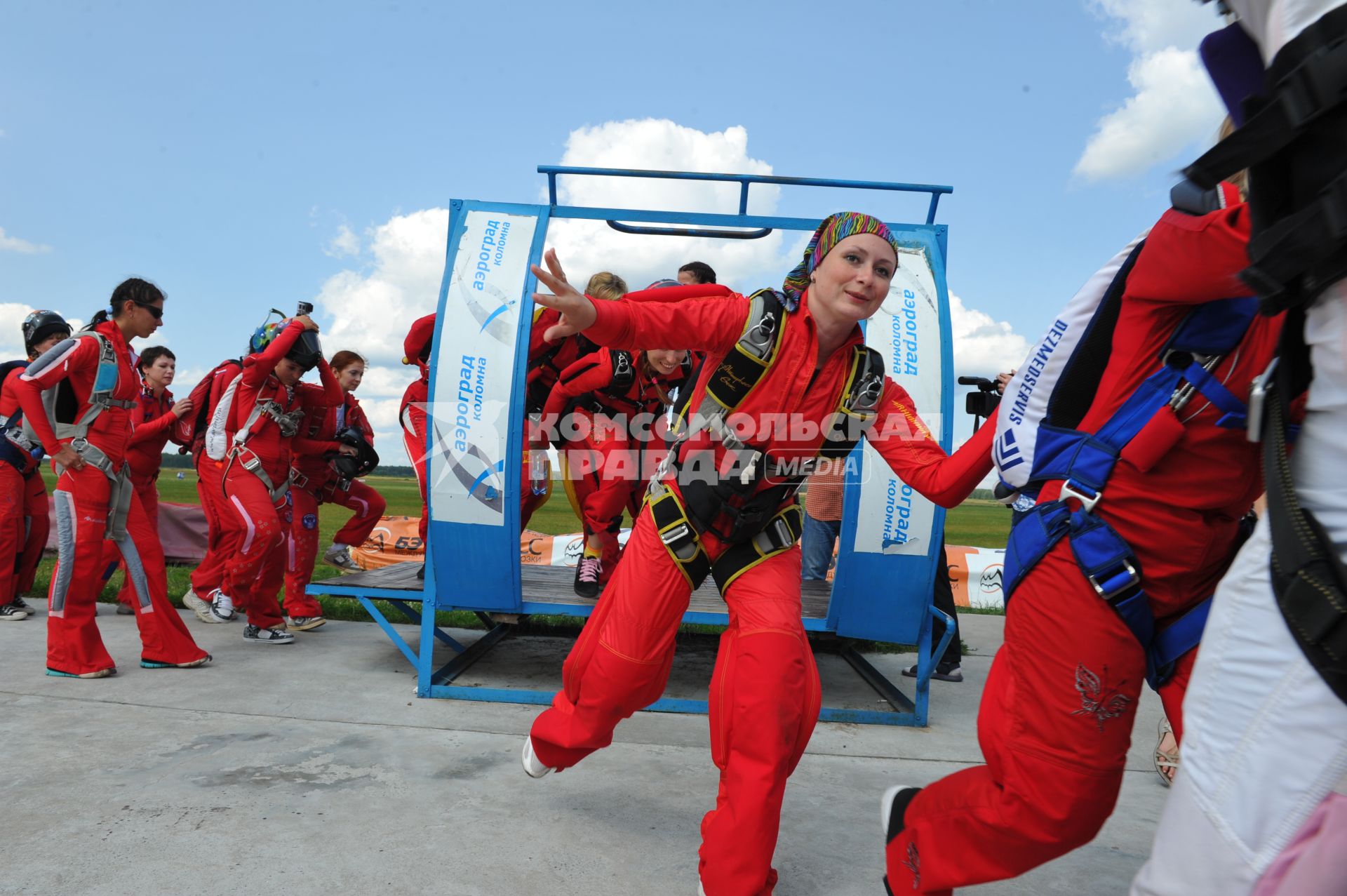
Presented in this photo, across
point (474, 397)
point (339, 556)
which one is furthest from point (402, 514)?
point (474, 397)

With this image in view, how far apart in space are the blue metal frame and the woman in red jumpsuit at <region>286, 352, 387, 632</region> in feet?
7.99

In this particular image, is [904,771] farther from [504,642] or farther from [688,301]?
[504,642]

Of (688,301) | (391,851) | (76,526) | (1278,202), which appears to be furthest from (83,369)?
(1278,202)

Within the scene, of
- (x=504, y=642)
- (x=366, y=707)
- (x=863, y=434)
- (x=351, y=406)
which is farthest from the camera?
(x=351, y=406)

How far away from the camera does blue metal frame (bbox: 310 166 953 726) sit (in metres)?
4.81

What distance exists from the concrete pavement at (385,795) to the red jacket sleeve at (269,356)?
7.10 feet

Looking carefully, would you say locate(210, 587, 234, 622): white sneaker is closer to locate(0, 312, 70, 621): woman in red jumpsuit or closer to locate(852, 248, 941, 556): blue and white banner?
locate(0, 312, 70, 621): woman in red jumpsuit

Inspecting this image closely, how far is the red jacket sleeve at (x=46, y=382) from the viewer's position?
4.84 m

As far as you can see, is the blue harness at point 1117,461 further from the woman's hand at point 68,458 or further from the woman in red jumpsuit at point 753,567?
the woman's hand at point 68,458

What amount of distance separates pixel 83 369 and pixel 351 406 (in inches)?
114

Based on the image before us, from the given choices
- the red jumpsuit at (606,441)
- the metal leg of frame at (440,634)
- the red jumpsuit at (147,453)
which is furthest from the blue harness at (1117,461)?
the red jumpsuit at (147,453)

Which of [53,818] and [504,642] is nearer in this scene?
[53,818]

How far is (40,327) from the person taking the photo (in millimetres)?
6160

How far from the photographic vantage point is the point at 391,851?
2.84 m
